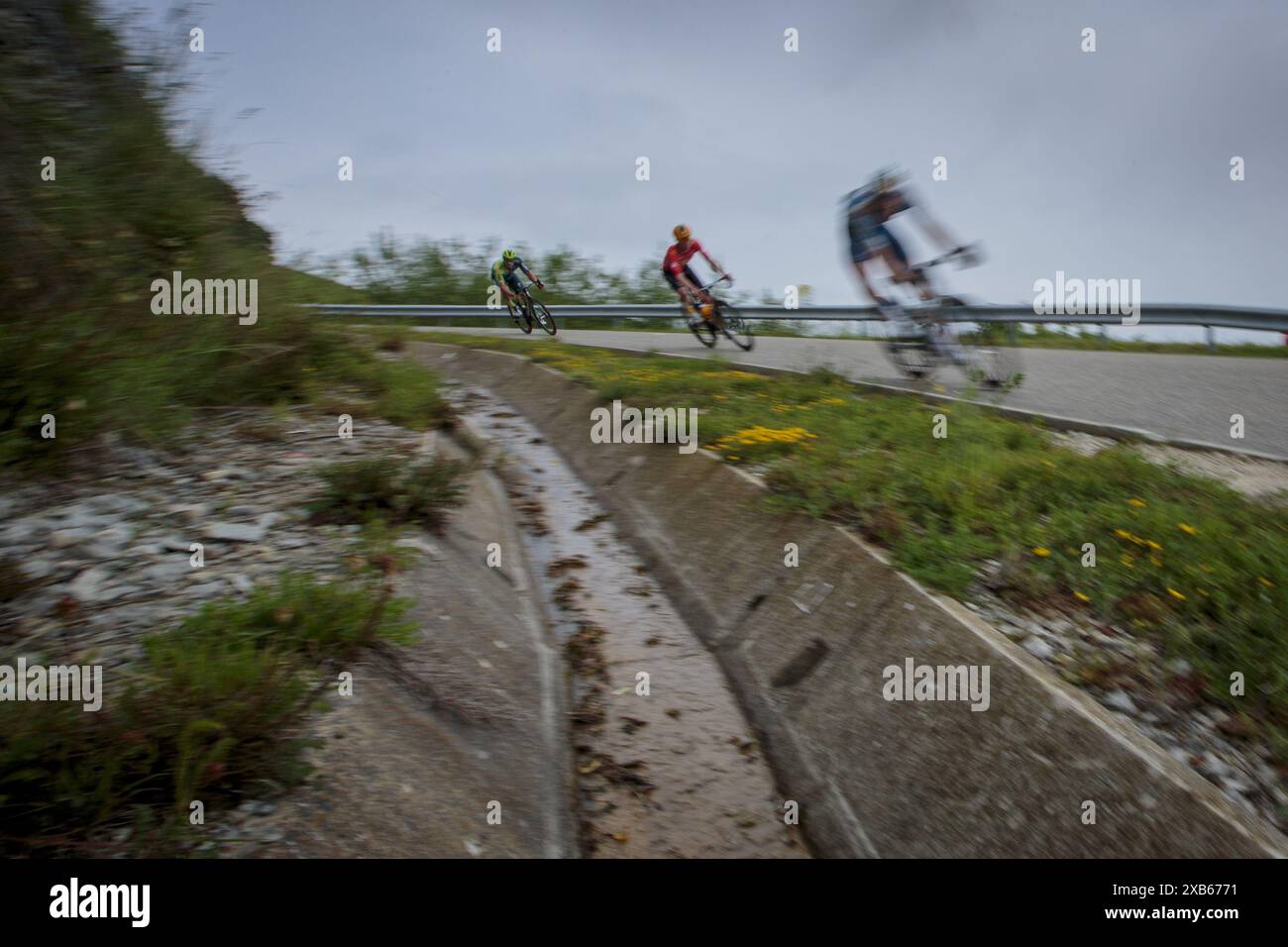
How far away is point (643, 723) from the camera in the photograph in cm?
464

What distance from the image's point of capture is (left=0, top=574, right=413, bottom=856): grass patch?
2.58m

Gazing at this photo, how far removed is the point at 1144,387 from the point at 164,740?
9.18 metres

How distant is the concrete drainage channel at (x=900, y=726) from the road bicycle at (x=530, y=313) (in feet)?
35.0

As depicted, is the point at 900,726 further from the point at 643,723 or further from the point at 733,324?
the point at 733,324

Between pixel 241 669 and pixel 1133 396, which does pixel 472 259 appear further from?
pixel 241 669

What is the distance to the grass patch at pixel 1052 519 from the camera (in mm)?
3893

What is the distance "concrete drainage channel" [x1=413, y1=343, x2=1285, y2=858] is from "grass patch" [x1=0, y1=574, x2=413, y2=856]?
7.72ft
